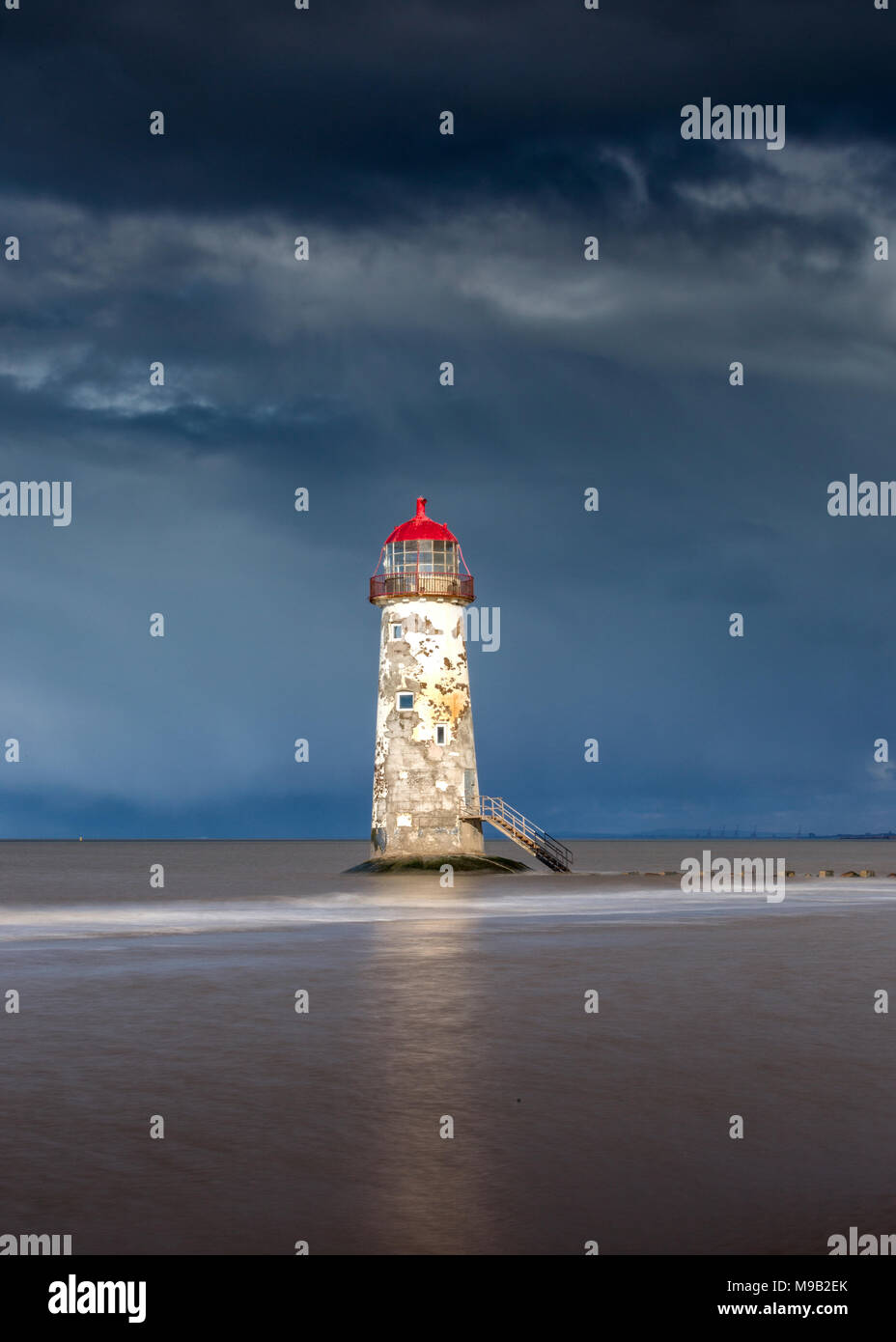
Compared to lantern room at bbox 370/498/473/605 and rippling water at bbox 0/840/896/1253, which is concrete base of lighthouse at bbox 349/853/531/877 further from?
rippling water at bbox 0/840/896/1253

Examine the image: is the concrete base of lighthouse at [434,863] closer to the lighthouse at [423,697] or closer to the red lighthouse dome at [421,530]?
the lighthouse at [423,697]

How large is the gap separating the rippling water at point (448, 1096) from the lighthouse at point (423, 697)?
25.1m

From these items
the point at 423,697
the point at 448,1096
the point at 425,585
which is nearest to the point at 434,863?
the point at 423,697

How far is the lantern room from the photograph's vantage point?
50.3 metres

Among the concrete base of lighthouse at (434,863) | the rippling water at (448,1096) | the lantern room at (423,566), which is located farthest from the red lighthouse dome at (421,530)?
the rippling water at (448,1096)

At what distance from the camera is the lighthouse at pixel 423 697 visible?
50.3m

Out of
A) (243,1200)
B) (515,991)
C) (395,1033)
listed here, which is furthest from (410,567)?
(243,1200)

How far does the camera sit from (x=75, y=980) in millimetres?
19312

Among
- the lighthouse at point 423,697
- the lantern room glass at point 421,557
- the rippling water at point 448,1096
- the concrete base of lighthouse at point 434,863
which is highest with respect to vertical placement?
the lantern room glass at point 421,557

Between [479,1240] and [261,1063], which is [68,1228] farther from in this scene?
[261,1063]

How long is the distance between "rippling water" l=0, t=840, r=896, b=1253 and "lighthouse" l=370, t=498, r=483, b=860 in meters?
25.1

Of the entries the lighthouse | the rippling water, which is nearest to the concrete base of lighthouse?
the lighthouse

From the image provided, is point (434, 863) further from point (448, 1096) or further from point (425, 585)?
point (448, 1096)
